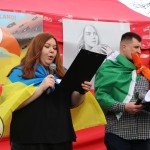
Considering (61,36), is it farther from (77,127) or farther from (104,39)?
(77,127)

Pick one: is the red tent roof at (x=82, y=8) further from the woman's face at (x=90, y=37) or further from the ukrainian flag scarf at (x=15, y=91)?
the ukrainian flag scarf at (x=15, y=91)

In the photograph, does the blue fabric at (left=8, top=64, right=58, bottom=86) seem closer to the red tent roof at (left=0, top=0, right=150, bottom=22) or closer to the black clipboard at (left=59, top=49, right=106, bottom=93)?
the black clipboard at (left=59, top=49, right=106, bottom=93)

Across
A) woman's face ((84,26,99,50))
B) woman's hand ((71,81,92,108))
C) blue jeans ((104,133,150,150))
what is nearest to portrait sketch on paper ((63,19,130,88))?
woman's face ((84,26,99,50))

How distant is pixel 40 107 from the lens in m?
2.09

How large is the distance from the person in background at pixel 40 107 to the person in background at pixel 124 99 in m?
0.51

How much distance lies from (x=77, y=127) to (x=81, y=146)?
83 cm

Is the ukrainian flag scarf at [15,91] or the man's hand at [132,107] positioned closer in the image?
the ukrainian flag scarf at [15,91]

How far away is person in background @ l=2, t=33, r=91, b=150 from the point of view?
2059 mm

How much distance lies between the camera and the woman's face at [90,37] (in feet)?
12.1

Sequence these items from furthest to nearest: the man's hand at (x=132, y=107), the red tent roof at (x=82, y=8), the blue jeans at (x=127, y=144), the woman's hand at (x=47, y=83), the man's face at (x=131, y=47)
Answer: the red tent roof at (x=82, y=8) < the man's face at (x=131, y=47) < the blue jeans at (x=127, y=144) < the man's hand at (x=132, y=107) < the woman's hand at (x=47, y=83)

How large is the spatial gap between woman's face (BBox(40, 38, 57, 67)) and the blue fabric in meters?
0.04

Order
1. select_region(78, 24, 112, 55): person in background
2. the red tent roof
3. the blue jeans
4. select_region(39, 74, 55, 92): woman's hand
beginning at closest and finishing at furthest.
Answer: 1. select_region(39, 74, 55, 92): woman's hand
2. the blue jeans
3. the red tent roof
4. select_region(78, 24, 112, 55): person in background

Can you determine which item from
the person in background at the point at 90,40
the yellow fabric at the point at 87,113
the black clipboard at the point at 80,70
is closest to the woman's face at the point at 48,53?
the black clipboard at the point at 80,70

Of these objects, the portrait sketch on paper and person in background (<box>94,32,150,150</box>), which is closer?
person in background (<box>94,32,150,150</box>)
